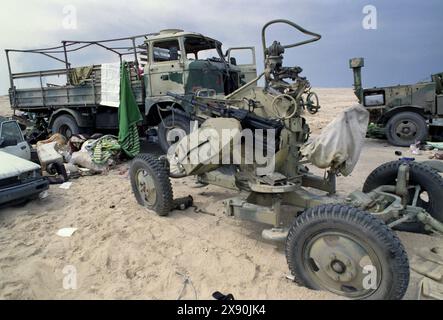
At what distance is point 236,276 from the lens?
331cm

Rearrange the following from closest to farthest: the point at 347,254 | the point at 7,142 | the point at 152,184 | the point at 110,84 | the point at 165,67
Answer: the point at 347,254
the point at 152,184
the point at 7,142
the point at 165,67
the point at 110,84

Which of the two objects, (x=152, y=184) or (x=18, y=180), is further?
(x=18, y=180)

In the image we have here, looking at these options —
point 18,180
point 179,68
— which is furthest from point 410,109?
point 18,180

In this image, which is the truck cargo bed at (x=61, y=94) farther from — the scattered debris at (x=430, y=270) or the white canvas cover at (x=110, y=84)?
the scattered debris at (x=430, y=270)

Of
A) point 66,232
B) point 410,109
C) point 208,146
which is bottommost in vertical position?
point 66,232

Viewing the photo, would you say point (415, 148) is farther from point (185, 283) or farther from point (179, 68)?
point (185, 283)

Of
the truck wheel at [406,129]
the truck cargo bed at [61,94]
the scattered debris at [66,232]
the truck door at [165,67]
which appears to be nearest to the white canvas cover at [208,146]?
the scattered debris at [66,232]

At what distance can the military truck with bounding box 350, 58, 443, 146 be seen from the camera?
1012 cm

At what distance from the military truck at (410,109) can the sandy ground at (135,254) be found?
7.26m

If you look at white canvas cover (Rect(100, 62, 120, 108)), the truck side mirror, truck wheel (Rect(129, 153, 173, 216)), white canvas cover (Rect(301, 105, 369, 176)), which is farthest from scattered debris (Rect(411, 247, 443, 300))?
white canvas cover (Rect(100, 62, 120, 108))

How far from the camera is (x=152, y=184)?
4832 mm

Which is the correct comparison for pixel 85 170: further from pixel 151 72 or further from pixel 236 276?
pixel 236 276

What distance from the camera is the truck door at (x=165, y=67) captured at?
27.2 feet

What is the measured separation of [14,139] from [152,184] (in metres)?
3.65
